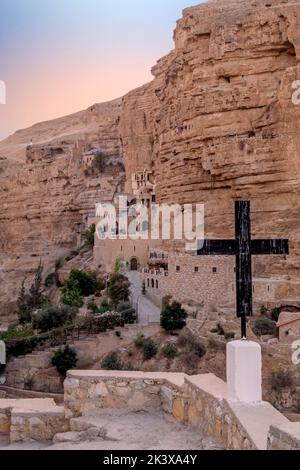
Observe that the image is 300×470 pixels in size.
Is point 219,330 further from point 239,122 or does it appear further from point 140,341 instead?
point 239,122

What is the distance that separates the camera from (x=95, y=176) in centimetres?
3716

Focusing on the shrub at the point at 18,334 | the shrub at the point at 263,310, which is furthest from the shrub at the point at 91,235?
the shrub at the point at 263,310

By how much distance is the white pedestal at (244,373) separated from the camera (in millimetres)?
4574

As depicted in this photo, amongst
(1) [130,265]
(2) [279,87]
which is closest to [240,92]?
(2) [279,87]

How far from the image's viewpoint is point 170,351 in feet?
54.9

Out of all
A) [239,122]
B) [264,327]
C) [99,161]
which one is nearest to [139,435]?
[264,327]

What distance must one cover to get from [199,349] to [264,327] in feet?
5.80

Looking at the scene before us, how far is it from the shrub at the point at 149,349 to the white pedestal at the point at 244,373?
40.0ft

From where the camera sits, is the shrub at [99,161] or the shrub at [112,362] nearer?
the shrub at [112,362]

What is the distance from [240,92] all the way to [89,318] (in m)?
9.59

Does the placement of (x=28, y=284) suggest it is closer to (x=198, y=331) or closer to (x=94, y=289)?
(x=94, y=289)

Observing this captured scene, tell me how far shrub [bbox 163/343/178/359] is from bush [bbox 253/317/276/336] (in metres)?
2.17

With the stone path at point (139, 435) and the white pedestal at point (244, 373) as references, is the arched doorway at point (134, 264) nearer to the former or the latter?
the stone path at point (139, 435)
